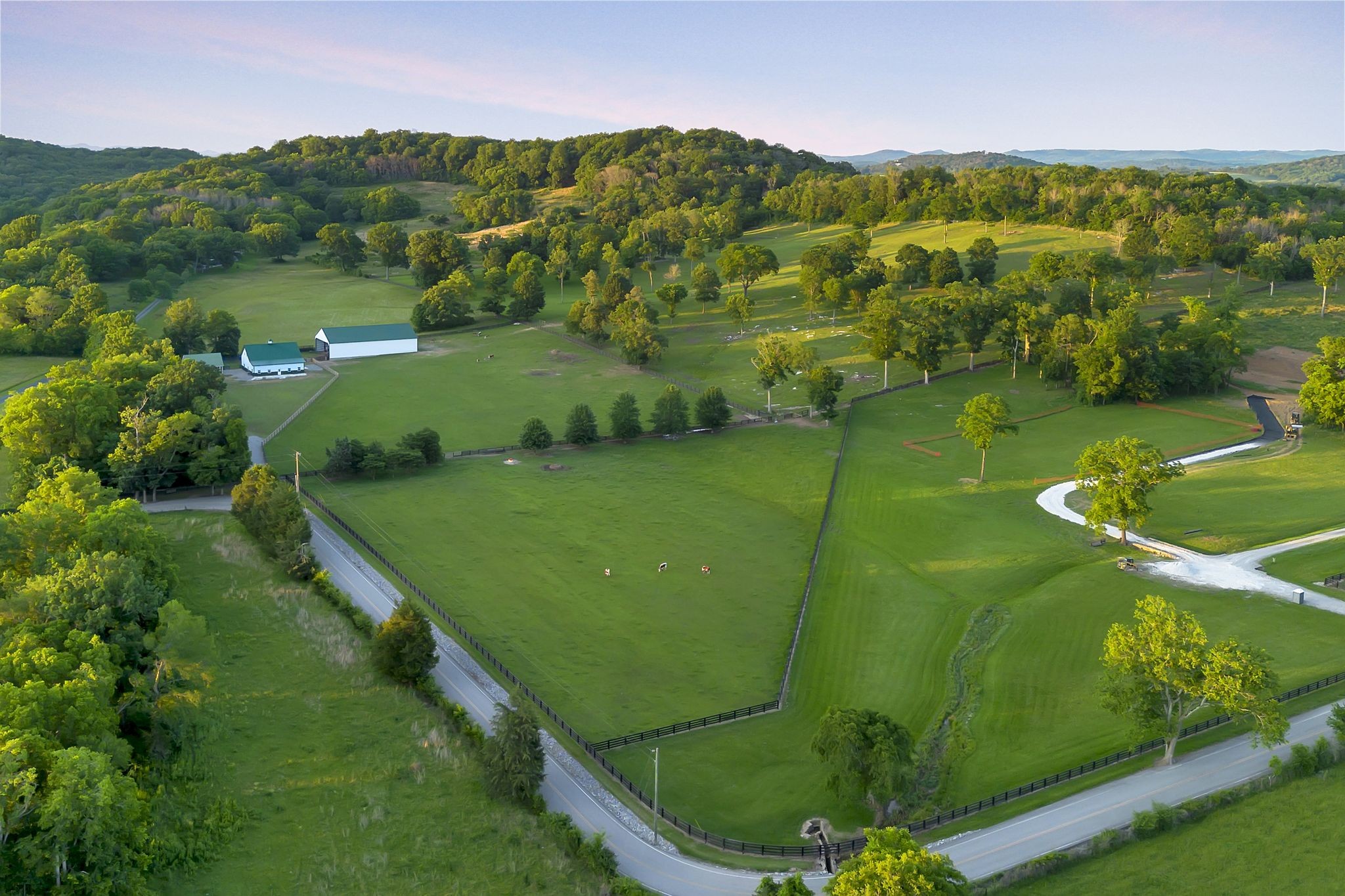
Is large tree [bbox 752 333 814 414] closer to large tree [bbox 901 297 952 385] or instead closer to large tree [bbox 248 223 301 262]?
large tree [bbox 901 297 952 385]

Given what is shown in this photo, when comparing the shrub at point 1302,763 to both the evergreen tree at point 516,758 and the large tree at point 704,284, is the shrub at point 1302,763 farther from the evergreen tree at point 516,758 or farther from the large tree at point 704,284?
Result: the large tree at point 704,284

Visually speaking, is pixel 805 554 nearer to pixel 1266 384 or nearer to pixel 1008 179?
pixel 1266 384

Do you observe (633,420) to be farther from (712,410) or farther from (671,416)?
(712,410)

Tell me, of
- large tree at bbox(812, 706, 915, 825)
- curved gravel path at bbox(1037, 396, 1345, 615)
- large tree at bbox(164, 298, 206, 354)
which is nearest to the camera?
large tree at bbox(812, 706, 915, 825)

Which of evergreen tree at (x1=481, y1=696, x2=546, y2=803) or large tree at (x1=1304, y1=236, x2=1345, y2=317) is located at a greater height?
large tree at (x1=1304, y1=236, x2=1345, y2=317)

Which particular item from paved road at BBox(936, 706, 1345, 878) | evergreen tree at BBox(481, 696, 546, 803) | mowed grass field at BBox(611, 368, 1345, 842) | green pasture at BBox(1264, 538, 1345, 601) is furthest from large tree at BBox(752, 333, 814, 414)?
evergreen tree at BBox(481, 696, 546, 803)

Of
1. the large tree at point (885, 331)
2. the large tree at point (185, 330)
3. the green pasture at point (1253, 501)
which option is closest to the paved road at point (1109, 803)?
the green pasture at point (1253, 501)

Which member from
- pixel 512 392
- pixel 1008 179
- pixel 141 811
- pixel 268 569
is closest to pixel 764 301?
pixel 512 392
